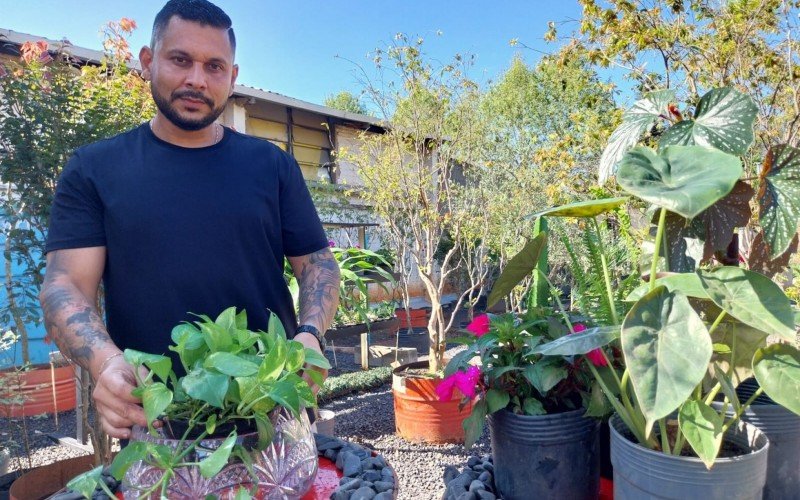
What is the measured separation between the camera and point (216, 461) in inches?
27.6

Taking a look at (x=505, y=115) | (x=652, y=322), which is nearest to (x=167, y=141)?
(x=652, y=322)

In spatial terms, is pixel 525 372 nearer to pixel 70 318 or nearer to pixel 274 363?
pixel 274 363

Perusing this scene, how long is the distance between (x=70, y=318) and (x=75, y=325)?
3 centimetres

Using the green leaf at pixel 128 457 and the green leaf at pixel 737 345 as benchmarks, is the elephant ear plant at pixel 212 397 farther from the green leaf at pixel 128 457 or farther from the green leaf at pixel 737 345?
the green leaf at pixel 737 345

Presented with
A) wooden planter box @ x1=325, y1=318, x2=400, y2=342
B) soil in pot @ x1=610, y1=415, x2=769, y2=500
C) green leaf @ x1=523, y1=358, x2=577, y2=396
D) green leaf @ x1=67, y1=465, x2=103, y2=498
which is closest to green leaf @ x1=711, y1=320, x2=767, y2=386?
soil in pot @ x1=610, y1=415, x2=769, y2=500

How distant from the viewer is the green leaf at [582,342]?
896 millimetres

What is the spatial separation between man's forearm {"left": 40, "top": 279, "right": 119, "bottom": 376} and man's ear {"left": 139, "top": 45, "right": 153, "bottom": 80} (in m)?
0.59

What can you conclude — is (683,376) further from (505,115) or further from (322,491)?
(505,115)

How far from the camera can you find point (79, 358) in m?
1.23

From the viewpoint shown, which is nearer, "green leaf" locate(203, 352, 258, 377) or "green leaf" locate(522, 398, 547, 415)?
"green leaf" locate(203, 352, 258, 377)

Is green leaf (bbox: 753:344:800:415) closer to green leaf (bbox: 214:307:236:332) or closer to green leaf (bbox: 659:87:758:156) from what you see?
green leaf (bbox: 659:87:758:156)

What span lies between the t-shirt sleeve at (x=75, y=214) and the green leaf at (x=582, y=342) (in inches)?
45.8

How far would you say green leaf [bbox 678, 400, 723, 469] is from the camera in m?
0.83

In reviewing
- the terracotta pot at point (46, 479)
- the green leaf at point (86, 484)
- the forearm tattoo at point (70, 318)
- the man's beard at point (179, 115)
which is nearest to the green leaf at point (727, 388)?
the green leaf at point (86, 484)
